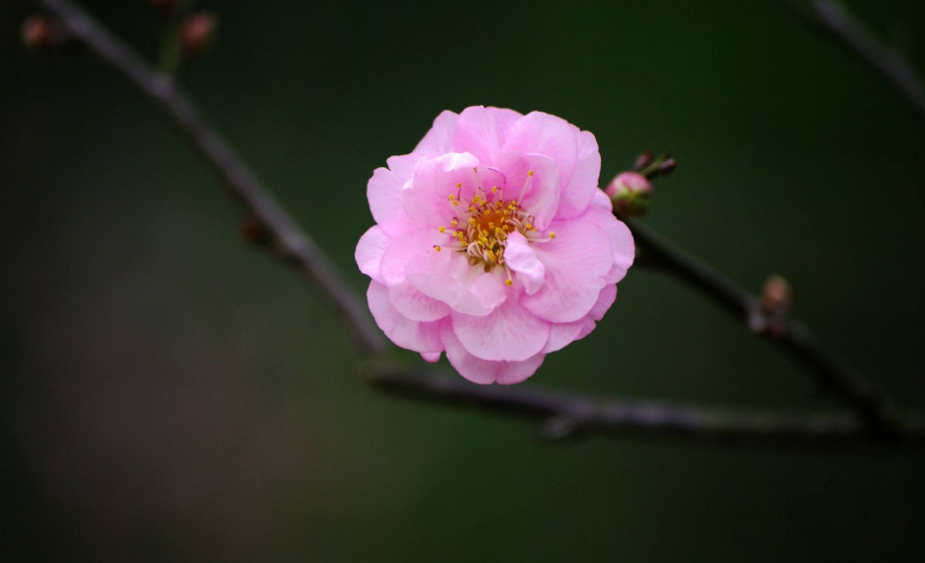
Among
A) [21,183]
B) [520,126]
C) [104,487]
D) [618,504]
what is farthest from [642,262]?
[21,183]

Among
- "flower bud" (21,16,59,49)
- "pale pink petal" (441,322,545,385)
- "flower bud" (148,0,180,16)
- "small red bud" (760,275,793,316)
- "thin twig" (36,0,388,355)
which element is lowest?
"pale pink petal" (441,322,545,385)

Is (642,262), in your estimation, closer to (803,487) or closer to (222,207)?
(803,487)

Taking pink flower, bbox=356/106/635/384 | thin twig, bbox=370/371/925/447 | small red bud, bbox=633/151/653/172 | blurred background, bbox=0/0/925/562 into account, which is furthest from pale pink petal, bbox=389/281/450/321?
blurred background, bbox=0/0/925/562

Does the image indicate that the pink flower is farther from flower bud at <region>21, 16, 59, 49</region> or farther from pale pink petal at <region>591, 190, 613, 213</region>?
flower bud at <region>21, 16, 59, 49</region>

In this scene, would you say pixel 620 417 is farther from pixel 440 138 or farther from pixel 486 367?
pixel 440 138

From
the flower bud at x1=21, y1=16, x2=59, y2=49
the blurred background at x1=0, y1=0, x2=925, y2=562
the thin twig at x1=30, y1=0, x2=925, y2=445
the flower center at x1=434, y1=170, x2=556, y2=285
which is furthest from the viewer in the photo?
the blurred background at x1=0, y1=0, x2=925, y2=562

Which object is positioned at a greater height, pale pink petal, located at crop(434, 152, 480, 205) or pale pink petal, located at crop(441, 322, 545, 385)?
pale pink petal, located at crop(434, 152, 480, 205)

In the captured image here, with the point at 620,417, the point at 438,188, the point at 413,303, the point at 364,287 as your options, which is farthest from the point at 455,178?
the point at 364,287
